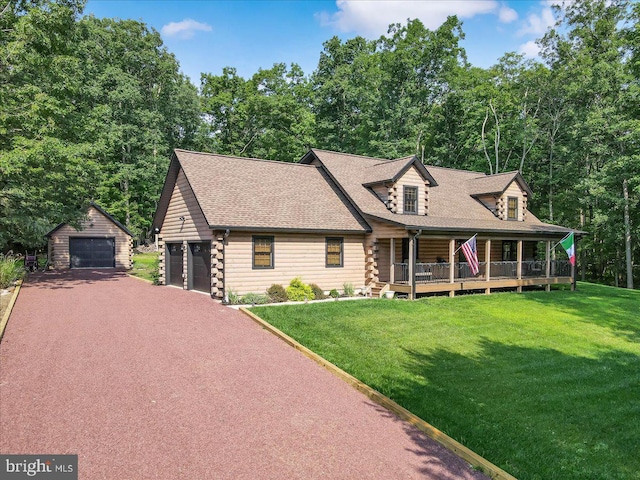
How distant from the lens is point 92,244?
29.8 m

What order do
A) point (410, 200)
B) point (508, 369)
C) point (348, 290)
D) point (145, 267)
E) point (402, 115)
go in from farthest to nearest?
point (402, 115)
point (145, 267)
point (410, 200)
point (348, 290)
point (508, 369)

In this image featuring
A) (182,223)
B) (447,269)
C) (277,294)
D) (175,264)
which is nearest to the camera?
(277,294)

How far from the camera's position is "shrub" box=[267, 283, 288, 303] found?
15.6m

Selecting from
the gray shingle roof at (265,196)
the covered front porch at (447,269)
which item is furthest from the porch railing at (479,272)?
the gray shingle roof at (265,196)

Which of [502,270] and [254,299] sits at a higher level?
[502,270]

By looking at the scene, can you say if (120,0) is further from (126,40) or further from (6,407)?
(126,40)

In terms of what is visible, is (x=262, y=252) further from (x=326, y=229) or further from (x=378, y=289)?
(x=378, y=289)

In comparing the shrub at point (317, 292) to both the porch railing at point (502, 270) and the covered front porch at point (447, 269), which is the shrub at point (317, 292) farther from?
the porch railing at point (502, 270)

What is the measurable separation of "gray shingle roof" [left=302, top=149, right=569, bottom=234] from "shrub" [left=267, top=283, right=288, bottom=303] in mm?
5222

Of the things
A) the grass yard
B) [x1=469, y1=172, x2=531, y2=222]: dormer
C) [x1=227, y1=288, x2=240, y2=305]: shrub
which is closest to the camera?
the grass yard

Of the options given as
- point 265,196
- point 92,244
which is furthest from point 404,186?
point 92,244

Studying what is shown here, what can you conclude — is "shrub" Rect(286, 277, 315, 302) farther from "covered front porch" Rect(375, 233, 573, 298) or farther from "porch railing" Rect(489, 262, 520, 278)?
"porch railing" Rect(489, 262, 520, 278)

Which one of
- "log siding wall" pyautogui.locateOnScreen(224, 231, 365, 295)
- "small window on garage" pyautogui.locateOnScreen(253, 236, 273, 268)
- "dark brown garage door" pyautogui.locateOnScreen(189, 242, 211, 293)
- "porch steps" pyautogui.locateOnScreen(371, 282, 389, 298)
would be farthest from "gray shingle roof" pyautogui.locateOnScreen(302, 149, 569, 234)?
"dark brown garage door" pyautogui.locateOnScreen(189, 242, 211, 293)

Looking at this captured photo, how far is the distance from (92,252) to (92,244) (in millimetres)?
583
